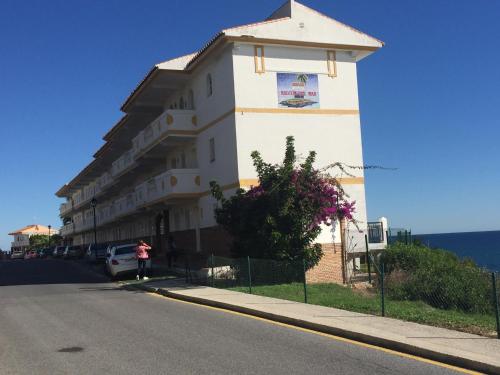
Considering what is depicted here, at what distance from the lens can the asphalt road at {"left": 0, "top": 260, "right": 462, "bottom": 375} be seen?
8.02 metres

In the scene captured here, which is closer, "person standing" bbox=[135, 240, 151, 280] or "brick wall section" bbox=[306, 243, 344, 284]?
"brick wall section" bbox=[306, 243, 344, 284]

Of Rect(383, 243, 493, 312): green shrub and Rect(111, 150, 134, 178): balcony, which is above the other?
Rect(111, 150, 134, 178): balcony

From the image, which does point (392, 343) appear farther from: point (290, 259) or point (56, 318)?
point (290, 259)

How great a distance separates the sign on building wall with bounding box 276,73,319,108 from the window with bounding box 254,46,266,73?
873mm

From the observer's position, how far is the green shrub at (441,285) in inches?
730

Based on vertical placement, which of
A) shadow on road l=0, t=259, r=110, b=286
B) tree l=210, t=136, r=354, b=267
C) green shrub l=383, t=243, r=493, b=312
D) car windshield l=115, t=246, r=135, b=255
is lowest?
green shrub l=383, t=243, r=493, b=312

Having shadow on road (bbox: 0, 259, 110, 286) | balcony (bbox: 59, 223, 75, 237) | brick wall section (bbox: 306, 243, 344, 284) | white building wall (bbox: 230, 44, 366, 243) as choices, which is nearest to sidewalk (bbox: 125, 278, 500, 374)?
brick wall section (bbox: 306, 243, 344, 284)

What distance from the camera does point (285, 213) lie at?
65.9 ft

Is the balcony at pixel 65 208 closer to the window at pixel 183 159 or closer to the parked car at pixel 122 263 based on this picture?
the window at pixel 183 159

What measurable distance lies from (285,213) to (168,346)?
10.9m

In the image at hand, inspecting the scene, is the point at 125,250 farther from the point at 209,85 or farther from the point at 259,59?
the point at 259,59

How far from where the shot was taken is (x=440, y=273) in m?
21.6

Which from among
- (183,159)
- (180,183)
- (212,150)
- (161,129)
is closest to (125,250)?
(180,183)

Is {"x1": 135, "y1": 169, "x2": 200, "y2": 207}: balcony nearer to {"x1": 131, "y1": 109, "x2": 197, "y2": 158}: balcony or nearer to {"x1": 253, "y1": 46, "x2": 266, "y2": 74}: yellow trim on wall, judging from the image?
{"x1": 131, "y1": 109, "x2": 197, "y2": 158}: balcony
